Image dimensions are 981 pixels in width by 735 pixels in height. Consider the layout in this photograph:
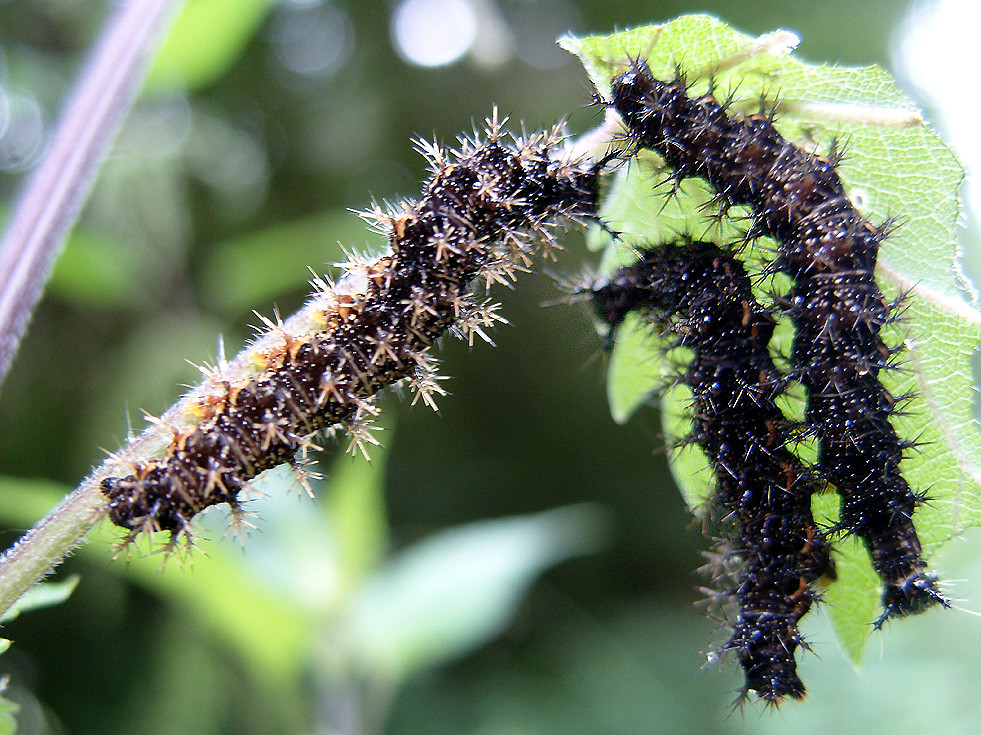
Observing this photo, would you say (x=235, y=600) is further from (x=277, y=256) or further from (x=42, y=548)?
(x=277, y=256)

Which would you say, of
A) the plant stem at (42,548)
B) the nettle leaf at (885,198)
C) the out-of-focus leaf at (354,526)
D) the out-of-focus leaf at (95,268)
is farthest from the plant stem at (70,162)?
the out-of-focus leaf at (95,268)

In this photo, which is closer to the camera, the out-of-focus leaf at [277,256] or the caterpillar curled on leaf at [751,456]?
the caterpillar curled on leaf at [751,456]

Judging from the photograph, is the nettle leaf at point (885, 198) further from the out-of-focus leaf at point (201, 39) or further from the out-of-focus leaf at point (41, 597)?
the out-of-focus leaf at point (201, 39)

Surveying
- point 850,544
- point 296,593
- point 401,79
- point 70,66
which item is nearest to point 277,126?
point 401,79

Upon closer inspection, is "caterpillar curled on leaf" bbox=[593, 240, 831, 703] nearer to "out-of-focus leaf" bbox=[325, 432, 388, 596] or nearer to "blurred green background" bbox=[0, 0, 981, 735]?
"blurred green background" bbox=[0, 0, 981, 735]

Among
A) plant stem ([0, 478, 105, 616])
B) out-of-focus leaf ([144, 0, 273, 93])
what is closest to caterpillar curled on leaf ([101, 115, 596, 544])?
plant stem ([0, 478, 105, 616])
